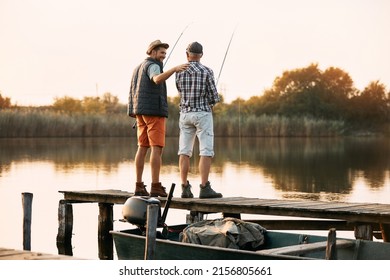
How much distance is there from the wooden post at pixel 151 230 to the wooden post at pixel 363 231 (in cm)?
233

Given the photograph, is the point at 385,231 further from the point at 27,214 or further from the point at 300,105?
the point at 300,105

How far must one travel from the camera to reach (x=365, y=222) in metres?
9.46

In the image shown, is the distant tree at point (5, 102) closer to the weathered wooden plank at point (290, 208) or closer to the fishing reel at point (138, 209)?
the weathered wooden plank at point (290, 208)

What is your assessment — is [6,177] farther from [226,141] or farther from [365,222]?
[226,141]

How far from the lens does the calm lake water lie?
1334 centimetres

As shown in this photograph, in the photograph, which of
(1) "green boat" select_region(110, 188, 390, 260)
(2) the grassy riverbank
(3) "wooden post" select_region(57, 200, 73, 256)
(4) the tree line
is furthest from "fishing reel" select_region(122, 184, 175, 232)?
(4) the tree line

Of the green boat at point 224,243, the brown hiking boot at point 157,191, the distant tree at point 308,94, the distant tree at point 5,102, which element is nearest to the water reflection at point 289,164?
the distant tree at point 5,102

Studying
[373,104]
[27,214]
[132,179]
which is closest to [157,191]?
[27,214]

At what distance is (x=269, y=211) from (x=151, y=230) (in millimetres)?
Result: 2028

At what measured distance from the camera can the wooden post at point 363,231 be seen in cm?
946

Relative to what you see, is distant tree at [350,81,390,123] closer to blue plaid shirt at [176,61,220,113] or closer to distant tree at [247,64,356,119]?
distant tree at [247,64,356,119]

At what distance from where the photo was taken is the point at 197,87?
31.5 feet
